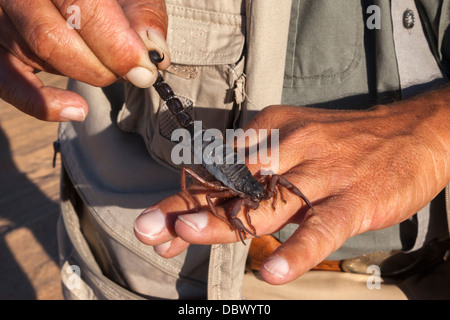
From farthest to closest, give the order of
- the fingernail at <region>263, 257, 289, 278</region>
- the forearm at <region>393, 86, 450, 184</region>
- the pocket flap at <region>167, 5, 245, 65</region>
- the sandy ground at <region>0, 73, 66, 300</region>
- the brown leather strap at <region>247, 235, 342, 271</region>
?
the sandy ground at <region>0, 73, 66, 300</region>, the brown leather strap at <region>247, 235, 342, 271</region>, the pocket flap at <region>167, 5, 245, 65</region>, the forearm at <region>393, 86, 450, 184</region>, the fingernail at <region>263, 257, 289, 278</region>

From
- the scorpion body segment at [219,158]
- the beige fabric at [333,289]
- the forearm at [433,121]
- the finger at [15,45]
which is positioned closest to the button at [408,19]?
the forearm at [433,121]

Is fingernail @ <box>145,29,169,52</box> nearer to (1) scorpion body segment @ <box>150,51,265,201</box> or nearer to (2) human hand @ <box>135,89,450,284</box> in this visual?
(1) scorpion body segment @ <box>150,51,265,201</box>

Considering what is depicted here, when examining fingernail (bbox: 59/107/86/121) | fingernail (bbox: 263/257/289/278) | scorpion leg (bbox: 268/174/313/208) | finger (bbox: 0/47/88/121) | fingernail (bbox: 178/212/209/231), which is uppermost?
finger (bbox: 0/47/88/121)

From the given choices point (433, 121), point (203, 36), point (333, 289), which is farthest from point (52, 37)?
point (333, 289)

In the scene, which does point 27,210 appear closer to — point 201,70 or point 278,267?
point 201,70

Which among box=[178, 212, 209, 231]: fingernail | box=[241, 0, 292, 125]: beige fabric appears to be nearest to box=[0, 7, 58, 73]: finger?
box=[241, 0, 292, 125]: beige fabric

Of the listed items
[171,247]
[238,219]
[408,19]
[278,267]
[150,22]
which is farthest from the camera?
[408,19]
